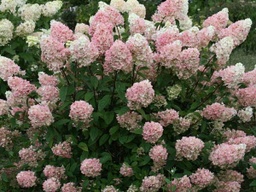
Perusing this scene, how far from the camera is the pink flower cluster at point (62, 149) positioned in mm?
4254

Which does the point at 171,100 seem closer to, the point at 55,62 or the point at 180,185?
the point at 180,185

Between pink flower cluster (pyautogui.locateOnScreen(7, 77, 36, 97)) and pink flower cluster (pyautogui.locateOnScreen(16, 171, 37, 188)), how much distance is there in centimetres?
64

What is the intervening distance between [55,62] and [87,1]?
26.5 ft

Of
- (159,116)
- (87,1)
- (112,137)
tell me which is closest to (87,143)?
(112,137)

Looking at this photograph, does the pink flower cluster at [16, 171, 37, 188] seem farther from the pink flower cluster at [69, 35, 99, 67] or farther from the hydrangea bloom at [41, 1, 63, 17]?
the hydrangea bloom at [41, 1, 63, 17]

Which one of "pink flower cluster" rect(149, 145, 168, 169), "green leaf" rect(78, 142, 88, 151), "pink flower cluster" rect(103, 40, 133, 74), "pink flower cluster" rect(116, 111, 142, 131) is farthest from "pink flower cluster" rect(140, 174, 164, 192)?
"pink flower cluster" rect(103, 40, 133, 74)

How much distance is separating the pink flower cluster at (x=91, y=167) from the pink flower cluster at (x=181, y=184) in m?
0.50

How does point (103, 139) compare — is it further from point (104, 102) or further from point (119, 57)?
point (119, 57)

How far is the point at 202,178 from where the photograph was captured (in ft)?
13.2

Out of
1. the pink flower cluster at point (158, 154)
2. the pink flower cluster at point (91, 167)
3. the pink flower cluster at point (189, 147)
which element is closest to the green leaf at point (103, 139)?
the pink flower cluster at point (91, 167)

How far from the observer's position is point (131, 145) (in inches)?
165

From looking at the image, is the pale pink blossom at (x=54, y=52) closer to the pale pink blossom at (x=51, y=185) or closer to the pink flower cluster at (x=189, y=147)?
the pale pink blossom at (x=51, y=185)

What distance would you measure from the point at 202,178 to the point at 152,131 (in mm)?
471

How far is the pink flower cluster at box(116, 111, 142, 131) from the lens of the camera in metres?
4.04
